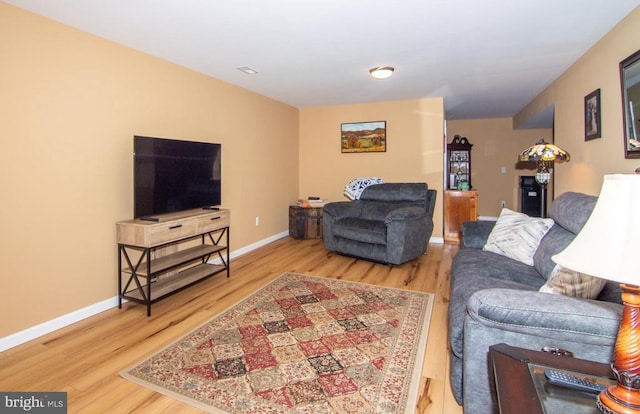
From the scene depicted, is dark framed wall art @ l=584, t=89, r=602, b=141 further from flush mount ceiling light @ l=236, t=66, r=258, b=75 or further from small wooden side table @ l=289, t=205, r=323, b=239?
small wooden side table @ l=289, t=205, r=323, b=239

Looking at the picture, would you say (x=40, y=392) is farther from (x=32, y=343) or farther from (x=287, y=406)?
(x=287, y=406)

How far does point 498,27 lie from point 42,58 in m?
3.43

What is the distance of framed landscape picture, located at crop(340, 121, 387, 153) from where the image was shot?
218 inches

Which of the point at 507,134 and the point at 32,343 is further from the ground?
the point at 507,134

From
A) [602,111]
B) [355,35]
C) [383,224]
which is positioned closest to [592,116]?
[602,111]

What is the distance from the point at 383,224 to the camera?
4.00 metres

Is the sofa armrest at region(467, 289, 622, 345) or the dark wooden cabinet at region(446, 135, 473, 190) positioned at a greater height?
the dark wooden cabinet at region(446, 135, 473, 190)

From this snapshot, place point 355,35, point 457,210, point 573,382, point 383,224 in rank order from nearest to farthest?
point 573,382
point 355,35
point 383,224
point 457,210

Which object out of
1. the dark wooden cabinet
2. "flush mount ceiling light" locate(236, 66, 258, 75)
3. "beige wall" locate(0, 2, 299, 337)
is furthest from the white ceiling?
the dark wooden cabinet

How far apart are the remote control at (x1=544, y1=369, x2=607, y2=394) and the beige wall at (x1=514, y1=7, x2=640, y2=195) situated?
88.6 inches

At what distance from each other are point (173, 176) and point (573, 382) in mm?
3128

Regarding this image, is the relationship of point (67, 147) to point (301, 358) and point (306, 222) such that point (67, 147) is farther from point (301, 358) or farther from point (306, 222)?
point (306, 222)

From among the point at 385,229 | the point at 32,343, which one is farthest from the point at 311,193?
the point at 32,343

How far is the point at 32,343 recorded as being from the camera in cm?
229
